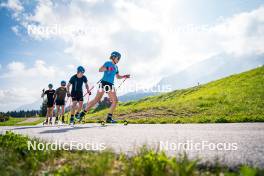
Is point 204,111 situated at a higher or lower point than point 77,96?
lower

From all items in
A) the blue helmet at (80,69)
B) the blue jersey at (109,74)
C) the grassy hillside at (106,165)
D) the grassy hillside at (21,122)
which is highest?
the blue helmet at (80,69)

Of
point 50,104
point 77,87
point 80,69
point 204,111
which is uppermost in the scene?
point 80,69

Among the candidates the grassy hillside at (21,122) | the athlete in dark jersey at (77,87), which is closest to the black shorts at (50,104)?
the athlete in dark jersey at (77,87)

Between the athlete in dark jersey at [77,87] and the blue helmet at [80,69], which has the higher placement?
the blue helmet at [80,69]

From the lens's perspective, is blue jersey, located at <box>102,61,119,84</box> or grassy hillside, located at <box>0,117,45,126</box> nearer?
blue jersey, located at <box>102,61,119,84</box>

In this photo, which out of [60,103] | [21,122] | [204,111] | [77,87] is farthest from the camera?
[21,122]

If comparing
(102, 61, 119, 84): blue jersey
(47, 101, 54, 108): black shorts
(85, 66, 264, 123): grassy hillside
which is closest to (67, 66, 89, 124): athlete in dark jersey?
(102, 61, 119, 84): blue jersey

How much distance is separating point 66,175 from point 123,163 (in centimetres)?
88

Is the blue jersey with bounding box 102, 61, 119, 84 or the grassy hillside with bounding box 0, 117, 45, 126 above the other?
the blue jersey with bounding box 102, 61, 119, 84

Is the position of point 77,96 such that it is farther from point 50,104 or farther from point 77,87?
point 50,104

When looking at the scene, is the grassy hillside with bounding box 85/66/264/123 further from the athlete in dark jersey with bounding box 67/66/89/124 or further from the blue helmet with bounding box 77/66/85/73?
the blue helmet with bounding box 77/66/85/73

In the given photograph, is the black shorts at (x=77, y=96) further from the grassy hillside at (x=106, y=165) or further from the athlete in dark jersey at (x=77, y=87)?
the grassy hillside at (x=106, y=165)

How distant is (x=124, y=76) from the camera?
1238cm

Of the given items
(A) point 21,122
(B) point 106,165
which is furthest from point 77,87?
(A) point 21,122
